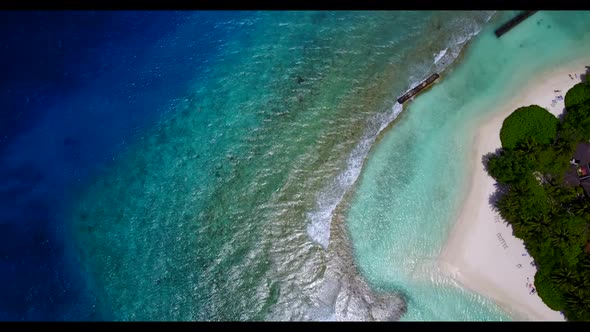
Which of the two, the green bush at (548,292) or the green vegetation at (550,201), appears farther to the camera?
the green bush at (548,292)

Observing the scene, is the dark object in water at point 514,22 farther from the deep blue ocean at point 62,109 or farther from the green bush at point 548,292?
Result: the deep blue ocean at point 62,109

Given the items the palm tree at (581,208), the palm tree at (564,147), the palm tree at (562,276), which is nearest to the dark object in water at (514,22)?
the palm tree at (564,147)

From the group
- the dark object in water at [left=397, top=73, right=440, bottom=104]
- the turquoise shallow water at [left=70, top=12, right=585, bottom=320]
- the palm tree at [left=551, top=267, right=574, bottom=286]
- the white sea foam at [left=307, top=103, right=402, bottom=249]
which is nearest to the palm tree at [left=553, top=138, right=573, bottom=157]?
the turquoise shallow water at [left=70, top=12, right=585, bottom=320]

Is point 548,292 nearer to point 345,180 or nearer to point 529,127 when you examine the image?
point 529,127

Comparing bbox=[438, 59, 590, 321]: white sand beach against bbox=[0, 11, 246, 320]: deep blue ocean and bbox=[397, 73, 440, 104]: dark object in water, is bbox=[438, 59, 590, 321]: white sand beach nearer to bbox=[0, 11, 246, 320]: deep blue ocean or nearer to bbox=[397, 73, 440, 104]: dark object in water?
bbox=[397, 73, 440, 104]: dark object in water

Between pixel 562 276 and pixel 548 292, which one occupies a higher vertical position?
pixel 562 276

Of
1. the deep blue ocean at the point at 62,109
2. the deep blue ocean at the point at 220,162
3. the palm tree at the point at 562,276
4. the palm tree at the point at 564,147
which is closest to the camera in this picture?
the palm tree at the point at 562,276

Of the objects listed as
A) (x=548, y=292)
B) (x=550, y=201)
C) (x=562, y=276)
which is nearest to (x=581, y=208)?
(x=550, y=201)
